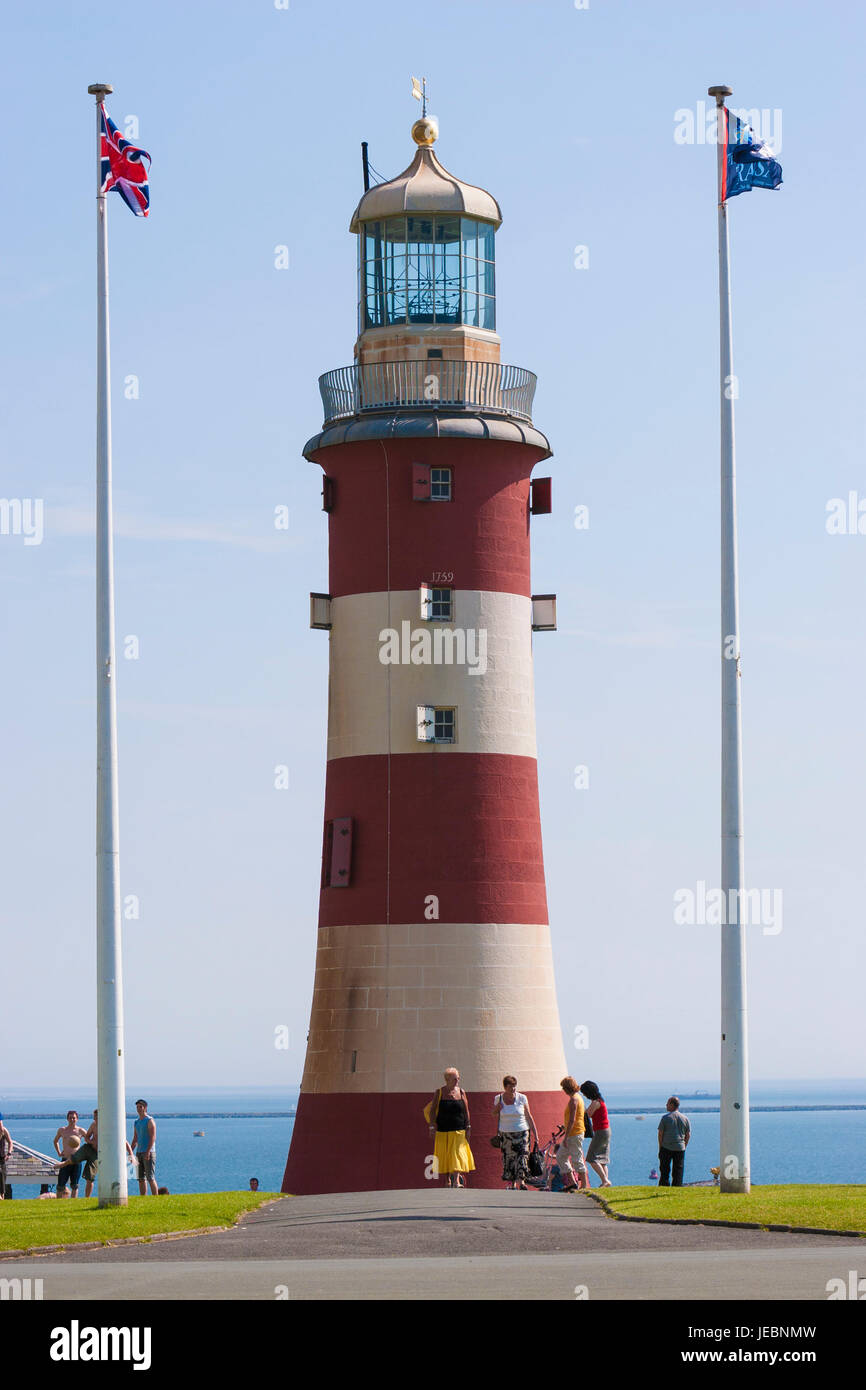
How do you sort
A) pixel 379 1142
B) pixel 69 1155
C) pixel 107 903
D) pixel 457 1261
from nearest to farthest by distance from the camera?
1. pixel 457 1261
2. pixel 107 903
3. pixel 379 1142
4. pixel 69 1155

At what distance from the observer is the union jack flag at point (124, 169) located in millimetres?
30797

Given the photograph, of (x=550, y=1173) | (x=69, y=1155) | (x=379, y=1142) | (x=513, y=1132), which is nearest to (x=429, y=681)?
(x=379, y=1142)

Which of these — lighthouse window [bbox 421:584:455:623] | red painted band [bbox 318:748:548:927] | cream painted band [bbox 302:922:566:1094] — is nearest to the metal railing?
lighthouse window [bbox 421:584:455:623]

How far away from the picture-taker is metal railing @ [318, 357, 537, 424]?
38969 millimetres

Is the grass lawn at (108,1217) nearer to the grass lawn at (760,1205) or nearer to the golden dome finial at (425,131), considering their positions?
the grass lawn at (760,1205)

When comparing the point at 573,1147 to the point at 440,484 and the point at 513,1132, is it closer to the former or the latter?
the point at 513,1132

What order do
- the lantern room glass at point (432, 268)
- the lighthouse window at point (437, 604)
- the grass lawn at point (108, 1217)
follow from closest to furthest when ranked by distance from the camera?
the grass lawn at point (108, 1217) < the lighthouse window at point (437, 604) < the lantern room glass at point (432, 268)

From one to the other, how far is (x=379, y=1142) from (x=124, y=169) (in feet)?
52.1

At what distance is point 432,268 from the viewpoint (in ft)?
129

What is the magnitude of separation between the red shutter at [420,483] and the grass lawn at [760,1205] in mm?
12835

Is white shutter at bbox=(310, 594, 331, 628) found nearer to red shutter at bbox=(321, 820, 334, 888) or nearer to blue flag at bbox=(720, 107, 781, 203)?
red shutter at bbox=(321, 820, 334, 888)

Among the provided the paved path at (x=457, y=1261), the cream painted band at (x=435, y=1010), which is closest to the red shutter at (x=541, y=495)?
the cream painted band at (x=435, y=1010)

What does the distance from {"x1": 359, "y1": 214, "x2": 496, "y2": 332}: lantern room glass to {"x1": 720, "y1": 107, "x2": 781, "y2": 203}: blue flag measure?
8.62m

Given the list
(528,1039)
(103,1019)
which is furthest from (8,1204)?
(528,1039)
